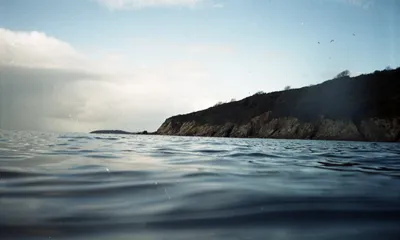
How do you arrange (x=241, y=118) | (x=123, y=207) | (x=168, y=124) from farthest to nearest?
1. (x=168, y=124)
2. (x=241, y=118)
3. (x=123, y=207)

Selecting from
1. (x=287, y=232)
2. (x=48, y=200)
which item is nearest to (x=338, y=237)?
(x=287, y=232)

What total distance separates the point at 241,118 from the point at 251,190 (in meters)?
132

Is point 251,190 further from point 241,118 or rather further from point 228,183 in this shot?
point 241,118

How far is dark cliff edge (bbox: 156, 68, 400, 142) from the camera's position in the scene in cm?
9350

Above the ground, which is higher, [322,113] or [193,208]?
[322,113]

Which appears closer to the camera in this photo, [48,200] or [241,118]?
[48,200]

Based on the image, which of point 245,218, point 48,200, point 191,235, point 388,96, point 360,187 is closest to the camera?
point 191,235

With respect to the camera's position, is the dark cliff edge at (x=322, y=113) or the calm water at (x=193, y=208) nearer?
the calm water at (x=193, y=208)

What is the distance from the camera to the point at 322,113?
10844 cm

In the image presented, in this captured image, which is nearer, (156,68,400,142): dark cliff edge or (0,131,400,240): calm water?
(0,131,400,240): calm water

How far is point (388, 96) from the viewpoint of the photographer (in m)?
103

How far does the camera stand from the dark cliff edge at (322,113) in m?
93.5

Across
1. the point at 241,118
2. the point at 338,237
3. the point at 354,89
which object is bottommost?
the point at 338,237

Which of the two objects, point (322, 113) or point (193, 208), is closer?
point (193, 208)
